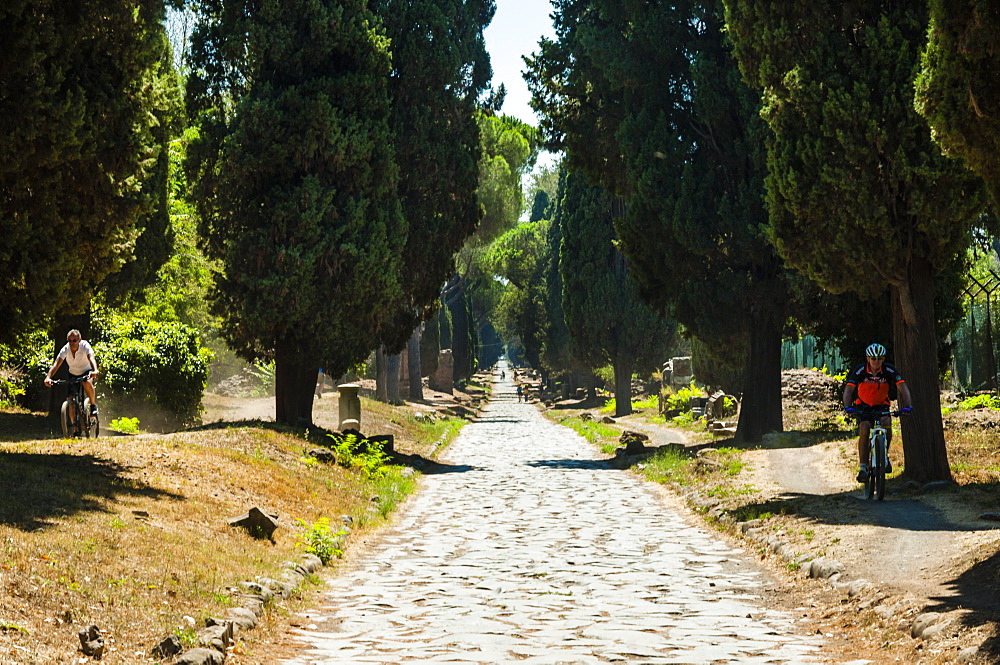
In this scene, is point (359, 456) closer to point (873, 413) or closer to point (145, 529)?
point (873, 413)

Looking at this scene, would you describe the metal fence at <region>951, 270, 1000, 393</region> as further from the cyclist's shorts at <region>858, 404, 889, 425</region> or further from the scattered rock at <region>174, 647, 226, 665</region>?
the scattered rock at <region>174, 647, 226, 665</region>

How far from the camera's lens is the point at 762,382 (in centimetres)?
2200

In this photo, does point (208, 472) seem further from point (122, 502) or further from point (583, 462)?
point (583, 462)

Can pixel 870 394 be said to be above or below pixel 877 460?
above

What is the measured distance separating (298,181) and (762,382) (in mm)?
10136

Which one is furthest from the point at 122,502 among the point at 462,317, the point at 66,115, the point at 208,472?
the point at 462,317

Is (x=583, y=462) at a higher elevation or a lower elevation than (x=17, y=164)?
lower

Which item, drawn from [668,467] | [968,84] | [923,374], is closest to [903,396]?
[923,374]

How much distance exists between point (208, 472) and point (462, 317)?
55.2 m

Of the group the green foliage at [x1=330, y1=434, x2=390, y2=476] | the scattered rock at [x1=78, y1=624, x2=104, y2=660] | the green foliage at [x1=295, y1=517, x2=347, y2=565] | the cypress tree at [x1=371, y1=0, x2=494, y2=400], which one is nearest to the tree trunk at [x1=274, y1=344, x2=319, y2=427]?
the green foliage at [x1=330, y1=434, x2=390, y2=476]

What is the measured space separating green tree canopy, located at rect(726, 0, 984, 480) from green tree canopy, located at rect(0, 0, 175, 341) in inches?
319

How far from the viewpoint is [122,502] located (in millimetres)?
9898

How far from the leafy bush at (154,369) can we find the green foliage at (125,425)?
139 centimetres

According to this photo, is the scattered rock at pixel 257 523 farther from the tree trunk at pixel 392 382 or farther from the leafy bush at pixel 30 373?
the tree trunk at pixel 392 382
